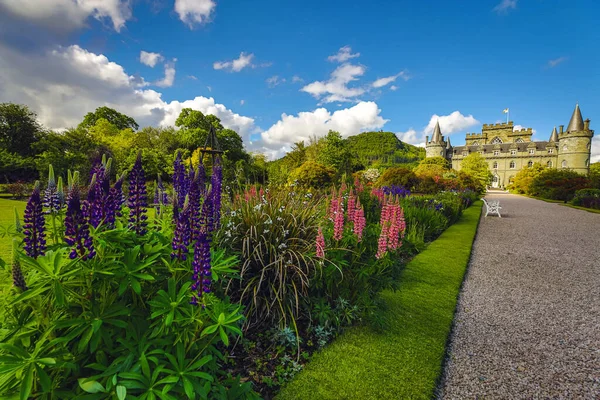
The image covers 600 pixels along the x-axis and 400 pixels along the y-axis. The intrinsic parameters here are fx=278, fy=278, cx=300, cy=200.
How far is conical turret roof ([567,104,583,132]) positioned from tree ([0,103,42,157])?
80257mm

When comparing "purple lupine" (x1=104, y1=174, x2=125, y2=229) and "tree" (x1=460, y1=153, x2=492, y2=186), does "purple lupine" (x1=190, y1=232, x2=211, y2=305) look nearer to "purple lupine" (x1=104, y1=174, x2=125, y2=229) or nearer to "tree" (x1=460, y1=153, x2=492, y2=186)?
"purple lupine" (x1=104, y1=174, x2=125, y2=229)

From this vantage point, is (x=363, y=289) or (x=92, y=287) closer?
(x=92, y=287)

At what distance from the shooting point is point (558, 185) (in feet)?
95.7

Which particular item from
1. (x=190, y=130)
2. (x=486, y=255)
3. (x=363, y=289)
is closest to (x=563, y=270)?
(x=486, y=255)

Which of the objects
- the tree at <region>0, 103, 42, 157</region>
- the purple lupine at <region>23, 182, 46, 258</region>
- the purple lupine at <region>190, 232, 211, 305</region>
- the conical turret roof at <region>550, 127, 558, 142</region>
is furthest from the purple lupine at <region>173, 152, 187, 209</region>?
the conical turret roof at <region>550, 127, 558, 142</region>

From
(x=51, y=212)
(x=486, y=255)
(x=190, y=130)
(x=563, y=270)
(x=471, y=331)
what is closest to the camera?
(x=51, y=212)

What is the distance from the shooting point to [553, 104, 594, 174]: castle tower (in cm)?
5119

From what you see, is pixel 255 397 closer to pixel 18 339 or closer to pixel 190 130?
pixel 18 339

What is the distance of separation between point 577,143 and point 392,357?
71935mm

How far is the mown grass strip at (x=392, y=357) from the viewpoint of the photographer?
2.56m

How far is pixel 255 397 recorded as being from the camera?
6.06 ft

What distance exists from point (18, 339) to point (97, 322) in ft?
1.45

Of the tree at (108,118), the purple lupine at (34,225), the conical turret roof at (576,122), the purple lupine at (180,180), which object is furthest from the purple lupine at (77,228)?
the conical turret roof at (576,122)

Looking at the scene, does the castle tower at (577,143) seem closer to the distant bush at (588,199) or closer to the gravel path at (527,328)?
the distant bush at (588,199)
